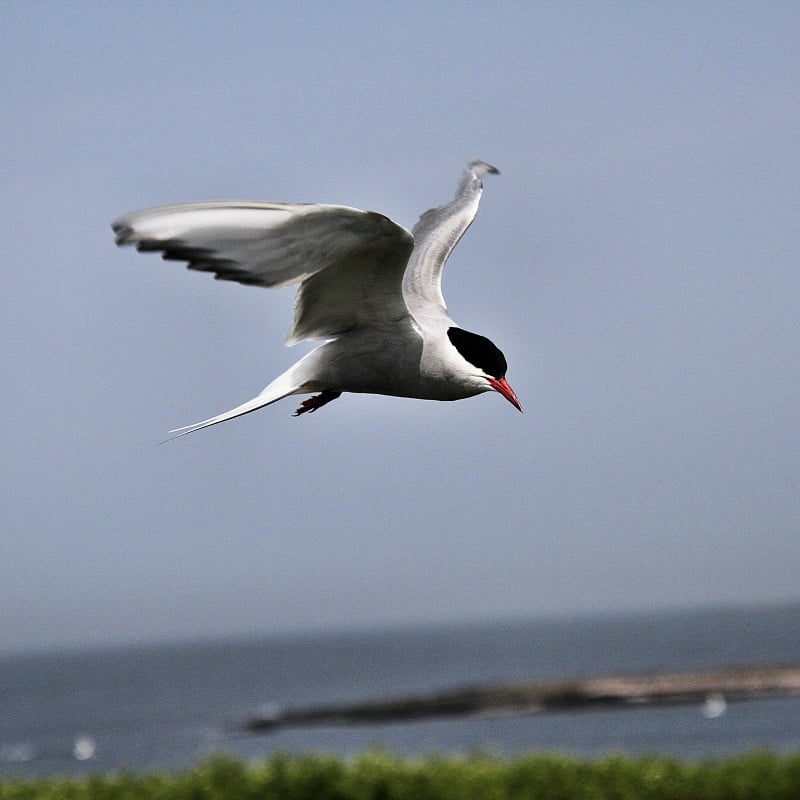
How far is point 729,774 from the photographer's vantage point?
11.3 metres

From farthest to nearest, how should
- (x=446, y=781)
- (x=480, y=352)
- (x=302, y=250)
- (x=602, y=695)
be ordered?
1. (x=602, y=695)
2. (x=446, y=781)
3. (x=480, y=352)
4. (x=302, y=250)

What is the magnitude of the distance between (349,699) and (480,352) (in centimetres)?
8400

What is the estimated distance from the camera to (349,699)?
86750 mm

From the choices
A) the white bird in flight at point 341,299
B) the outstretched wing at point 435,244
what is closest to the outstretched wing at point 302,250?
the white bird in flight at point 341,299

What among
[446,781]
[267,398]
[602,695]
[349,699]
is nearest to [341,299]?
[267,398]

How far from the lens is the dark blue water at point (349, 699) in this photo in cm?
4797

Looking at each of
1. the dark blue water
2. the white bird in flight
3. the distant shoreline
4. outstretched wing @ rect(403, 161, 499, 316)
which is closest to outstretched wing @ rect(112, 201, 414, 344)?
the white bird in flight

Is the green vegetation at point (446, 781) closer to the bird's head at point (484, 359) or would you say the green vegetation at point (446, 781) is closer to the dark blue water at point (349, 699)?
the dark blue water at point (349, 699)

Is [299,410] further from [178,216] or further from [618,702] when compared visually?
[618,702]

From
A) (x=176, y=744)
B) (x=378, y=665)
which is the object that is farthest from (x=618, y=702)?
(x=378, y=665)

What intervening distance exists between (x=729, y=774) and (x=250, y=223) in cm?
877

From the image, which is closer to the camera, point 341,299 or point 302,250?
point 302,250

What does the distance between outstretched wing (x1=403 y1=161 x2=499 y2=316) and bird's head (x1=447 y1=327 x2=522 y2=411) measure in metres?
0.52

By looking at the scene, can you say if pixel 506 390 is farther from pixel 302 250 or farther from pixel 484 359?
pixel 302 250
